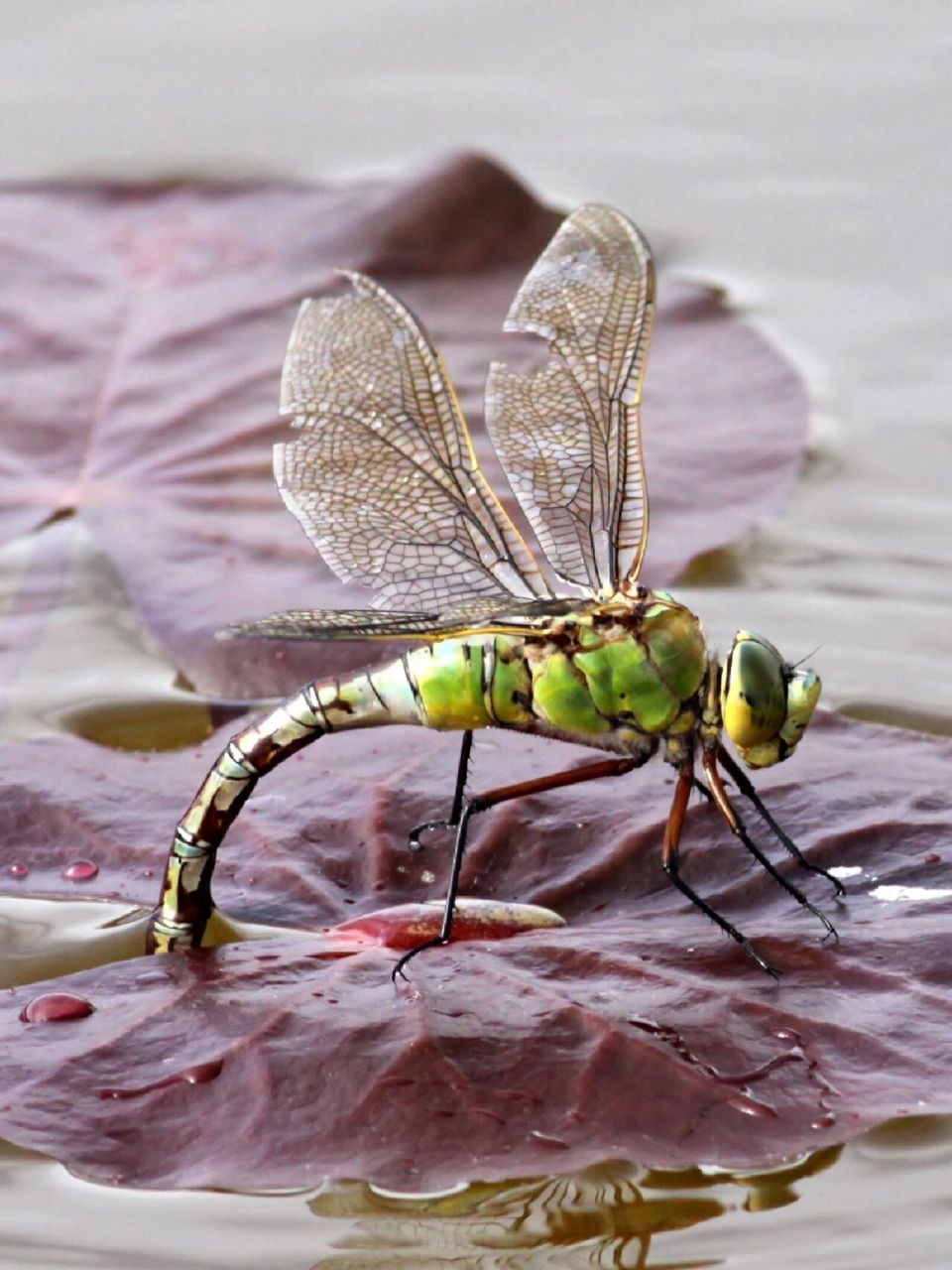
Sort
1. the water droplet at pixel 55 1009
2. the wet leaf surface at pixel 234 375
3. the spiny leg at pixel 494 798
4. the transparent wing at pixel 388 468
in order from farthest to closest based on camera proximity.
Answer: the wet leaf surface at pixel 234 375
the transparent wing at pixel 388 468
the spiny leg at pixel 494 798
the water droplet at pixel 55 1009

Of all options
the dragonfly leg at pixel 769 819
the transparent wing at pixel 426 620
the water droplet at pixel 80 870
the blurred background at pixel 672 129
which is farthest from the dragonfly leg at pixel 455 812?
the blurred background at pixel 672 129

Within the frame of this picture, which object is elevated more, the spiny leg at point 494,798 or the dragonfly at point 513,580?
the dragonfly at point 513,580

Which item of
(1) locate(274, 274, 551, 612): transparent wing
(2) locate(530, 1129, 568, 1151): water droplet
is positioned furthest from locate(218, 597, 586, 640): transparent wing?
(2) locate(530, 1129, 568, 1151): water droplet

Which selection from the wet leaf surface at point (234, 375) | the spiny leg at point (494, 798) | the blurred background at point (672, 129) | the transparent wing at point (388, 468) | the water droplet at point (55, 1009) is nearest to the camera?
the water droplet at point (55, 1009)

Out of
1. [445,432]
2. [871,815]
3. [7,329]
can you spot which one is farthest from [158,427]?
[871,815]

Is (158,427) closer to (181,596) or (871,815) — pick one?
(181,596)

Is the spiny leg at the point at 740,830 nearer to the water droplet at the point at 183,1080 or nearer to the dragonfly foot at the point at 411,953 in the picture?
the dragonfly foot at the point at 411,953

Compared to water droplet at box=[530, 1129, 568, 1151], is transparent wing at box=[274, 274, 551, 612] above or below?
above

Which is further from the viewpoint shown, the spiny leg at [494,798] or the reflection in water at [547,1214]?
the spiny leg at [494,798]

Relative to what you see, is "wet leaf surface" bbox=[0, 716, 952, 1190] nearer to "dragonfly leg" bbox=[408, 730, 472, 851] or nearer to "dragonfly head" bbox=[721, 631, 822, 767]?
"dragonfly leg" bbox=[408, 730, 472, 851]
